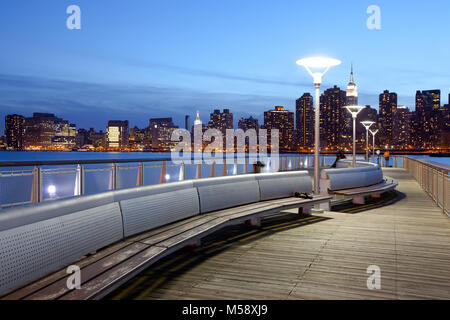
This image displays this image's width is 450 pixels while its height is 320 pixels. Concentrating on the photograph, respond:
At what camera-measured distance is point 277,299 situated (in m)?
3.90

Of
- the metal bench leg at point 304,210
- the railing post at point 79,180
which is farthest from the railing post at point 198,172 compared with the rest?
the metal bench leg at point 304,210

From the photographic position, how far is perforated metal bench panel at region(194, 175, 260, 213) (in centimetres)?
657

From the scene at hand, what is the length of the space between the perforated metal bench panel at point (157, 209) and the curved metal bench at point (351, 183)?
15.2ft

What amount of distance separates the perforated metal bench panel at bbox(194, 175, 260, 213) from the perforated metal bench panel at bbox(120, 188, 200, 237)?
0.25 metres

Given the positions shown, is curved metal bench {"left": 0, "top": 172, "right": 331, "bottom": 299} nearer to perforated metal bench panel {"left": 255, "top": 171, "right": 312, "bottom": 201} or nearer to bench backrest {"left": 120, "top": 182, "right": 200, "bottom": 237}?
bench backrest {"left": 120, "top": 182, "right": 200, "bottom": 237}

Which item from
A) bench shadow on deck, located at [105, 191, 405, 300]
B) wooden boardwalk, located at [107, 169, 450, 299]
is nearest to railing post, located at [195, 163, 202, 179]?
bench shadow on deck, located at [105, 191, 405, 300]

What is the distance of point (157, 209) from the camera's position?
17.5 feet

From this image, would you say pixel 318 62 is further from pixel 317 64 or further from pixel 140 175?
Answer: pixel 140 175

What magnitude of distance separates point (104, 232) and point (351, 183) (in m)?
8.33

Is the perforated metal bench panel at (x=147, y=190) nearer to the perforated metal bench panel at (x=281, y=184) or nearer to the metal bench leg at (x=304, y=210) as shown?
the perforated metal bench panel at (x=281, y=184)

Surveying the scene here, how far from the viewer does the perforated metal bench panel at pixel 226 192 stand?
259 inches
